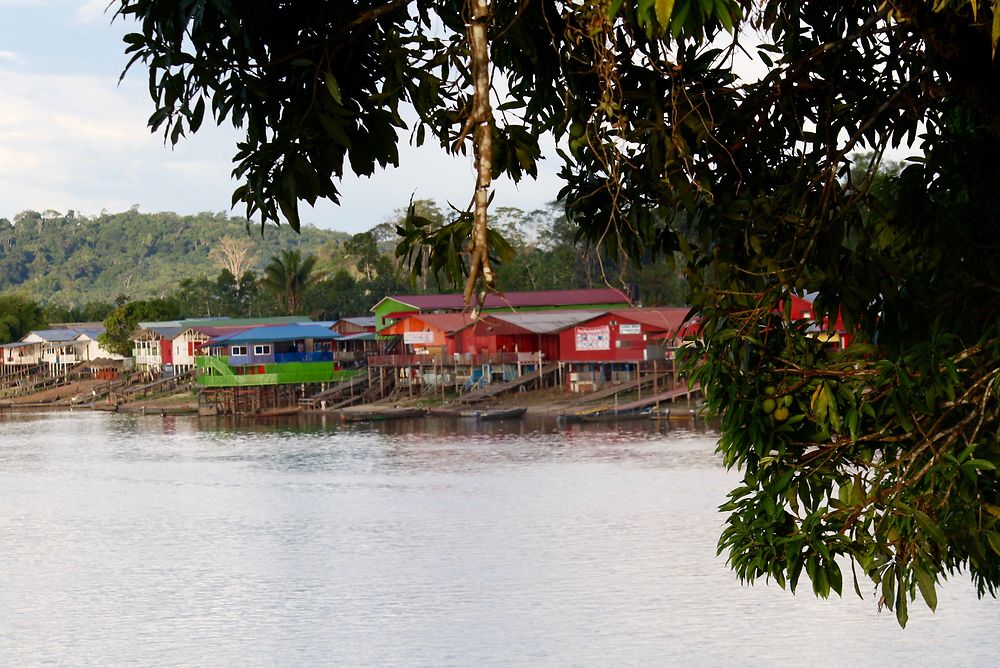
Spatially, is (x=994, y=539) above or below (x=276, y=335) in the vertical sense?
below

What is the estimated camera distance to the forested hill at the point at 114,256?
177m

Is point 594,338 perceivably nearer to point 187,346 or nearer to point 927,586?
point 187,346

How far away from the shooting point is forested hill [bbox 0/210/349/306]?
581ft

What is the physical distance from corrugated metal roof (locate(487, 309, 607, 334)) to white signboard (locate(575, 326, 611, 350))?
534 millimetres

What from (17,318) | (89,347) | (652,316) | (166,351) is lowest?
(652,316)

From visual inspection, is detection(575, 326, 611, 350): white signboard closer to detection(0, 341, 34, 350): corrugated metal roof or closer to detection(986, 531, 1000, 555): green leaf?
detection(986, 531, 1000, 555): green leaf

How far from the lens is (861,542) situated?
17.8 feet

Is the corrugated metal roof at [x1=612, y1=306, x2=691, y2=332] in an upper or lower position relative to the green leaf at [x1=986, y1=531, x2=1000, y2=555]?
upper

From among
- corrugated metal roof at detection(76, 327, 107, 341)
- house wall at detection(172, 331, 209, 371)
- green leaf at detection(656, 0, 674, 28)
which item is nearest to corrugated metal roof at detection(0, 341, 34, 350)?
corrugated metal roof at detection(76, 327, 107, 341)

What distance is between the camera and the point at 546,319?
5850 cm

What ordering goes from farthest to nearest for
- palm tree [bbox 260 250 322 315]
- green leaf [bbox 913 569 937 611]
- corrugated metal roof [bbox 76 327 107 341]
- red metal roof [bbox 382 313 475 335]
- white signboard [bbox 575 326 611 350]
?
1. corrugated metal roof [bbox 76 327 107 341]
2. palm tree [bbox 260 250 322 315]
3. red metal roof [bbox 382 313 475 335]
4. white signboard [bbox 575 326 611 350]
5. green leaf [bbox 913 569 937 611]

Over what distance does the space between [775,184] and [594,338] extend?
4813 centimetres

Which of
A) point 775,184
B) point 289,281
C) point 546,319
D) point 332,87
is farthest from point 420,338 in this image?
point 332,87

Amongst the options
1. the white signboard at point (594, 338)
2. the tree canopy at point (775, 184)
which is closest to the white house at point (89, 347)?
the white signboard at point (594, 338)
